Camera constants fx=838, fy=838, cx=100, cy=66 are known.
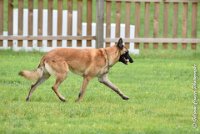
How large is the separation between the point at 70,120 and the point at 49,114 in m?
0.56

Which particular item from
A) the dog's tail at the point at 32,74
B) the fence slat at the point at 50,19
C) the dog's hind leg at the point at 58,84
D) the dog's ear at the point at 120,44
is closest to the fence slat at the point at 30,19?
the fence slat at the point at 50,19

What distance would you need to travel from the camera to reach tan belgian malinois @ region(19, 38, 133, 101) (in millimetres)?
12734

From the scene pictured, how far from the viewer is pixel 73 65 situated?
12.9m

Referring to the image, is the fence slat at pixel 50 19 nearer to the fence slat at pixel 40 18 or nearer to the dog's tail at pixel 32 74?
the fence slat at pixel 40 18

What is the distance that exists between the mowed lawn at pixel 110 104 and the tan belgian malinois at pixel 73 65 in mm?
254

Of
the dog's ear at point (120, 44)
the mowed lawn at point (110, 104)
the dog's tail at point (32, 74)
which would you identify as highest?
the dog's ear at point (120, 44)

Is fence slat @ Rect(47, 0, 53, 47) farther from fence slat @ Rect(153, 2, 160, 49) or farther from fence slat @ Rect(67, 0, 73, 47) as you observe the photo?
fence slat @ Rect(153, 2, 160, 49)

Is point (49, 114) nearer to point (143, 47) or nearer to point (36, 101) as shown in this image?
point (36, 101)

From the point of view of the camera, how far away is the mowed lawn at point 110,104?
9797mm

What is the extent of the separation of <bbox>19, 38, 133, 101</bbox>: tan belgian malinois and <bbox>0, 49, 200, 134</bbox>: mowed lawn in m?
0.25

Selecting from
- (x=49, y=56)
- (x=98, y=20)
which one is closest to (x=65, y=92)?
(x=49, y=56)

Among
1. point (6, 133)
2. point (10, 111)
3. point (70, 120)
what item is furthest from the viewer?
point (10, 111)

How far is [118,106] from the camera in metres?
11.9

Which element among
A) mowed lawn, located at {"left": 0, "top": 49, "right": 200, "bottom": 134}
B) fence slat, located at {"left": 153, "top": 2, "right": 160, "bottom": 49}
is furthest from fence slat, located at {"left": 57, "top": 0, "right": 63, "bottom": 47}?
fence slat, located at {"left": 153, "top": 2, "right": 160, "bottom": 49}
